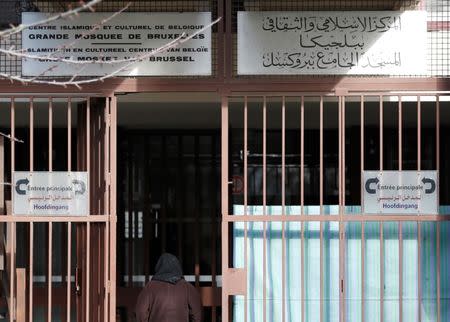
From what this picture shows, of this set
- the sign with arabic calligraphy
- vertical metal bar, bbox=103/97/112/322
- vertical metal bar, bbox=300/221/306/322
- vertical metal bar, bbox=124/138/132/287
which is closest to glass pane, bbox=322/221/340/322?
vertical metal bar, bbox=300/221/306/322

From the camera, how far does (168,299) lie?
21.6 ft

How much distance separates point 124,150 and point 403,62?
4.68m

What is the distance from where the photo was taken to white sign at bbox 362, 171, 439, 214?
21.4 feet

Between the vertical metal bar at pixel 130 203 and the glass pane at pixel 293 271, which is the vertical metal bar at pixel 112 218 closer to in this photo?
the glass pane at pixel 293 271

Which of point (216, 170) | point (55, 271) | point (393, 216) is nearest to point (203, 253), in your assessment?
point (216, 170)

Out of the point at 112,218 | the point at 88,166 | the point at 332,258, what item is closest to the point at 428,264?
the point at 332,258

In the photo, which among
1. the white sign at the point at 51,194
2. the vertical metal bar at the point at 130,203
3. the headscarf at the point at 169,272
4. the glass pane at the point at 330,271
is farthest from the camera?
the vertical metal bar at the point at 130,203

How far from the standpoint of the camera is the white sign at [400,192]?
6.53 meters

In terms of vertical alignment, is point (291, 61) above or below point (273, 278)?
above

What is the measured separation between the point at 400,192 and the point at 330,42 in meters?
1.35

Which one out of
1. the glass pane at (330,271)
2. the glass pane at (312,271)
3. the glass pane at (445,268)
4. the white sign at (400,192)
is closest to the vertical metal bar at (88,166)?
the glass pane at (312,271)

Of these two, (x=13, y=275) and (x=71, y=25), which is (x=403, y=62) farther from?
(x=13, y=275)

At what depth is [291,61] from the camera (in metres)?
6.52

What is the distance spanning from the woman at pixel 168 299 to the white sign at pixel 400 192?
163 cm
